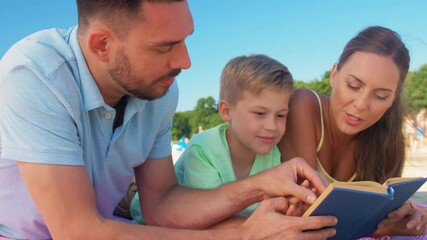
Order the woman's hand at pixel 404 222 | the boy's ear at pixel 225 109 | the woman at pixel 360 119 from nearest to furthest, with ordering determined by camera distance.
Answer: the woman's hand at pixel 404 222 < the woman at pixel 360 119 < the boy's ear at pixel 225 109

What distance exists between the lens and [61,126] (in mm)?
1963

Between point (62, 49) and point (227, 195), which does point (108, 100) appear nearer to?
point (62, 49)

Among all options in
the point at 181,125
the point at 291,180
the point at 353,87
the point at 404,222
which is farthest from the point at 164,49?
the point at 181,125

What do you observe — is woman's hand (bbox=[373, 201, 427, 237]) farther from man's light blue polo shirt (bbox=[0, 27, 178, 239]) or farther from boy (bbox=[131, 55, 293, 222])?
man's light blue polo shirt (bbox=[0, 27, 178, 239])

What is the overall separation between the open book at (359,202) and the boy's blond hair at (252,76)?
957 millimetres

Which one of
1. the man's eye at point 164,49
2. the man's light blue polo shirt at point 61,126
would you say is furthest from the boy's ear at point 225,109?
the man's eye at point 164,49

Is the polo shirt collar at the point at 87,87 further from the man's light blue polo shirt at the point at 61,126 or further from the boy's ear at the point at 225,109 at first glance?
the boy's ear at the point at 225,109

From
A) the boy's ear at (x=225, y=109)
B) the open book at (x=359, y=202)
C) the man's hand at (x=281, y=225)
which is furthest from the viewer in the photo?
the boy's ear at (x=225, y=109)

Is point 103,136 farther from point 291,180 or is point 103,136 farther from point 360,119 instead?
point 360,119

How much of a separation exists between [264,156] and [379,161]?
0.79 m

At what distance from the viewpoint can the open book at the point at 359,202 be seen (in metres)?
1.76

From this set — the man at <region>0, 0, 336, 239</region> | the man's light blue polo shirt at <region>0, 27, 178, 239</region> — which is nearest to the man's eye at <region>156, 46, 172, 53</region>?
the man at <region>0, 0, 336, 239</region>

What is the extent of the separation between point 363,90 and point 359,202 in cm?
111

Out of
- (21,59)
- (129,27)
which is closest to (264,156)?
(129,27)
